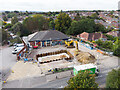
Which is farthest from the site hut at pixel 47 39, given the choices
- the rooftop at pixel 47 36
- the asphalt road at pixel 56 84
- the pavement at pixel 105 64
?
the asphalt road at pixel 56 84

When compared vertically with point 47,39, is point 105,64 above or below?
below

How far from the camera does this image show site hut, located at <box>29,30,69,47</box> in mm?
32566

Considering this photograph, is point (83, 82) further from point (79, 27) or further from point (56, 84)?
point (79, 27)

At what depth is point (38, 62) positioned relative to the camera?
74.0 feet

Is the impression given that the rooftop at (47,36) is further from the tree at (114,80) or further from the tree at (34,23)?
the tree at (114,80)

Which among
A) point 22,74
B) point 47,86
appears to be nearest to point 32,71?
point 22,74

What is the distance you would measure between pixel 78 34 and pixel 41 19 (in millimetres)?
17431

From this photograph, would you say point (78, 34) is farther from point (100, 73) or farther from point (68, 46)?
point (100, 73)

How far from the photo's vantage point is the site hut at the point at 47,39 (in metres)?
32.6

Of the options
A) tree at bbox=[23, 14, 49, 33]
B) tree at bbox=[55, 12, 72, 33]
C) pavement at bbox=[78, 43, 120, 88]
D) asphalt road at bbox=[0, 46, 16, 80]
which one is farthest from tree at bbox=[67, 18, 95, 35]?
asphalt road at bbox=[0, 46, 16, 80]

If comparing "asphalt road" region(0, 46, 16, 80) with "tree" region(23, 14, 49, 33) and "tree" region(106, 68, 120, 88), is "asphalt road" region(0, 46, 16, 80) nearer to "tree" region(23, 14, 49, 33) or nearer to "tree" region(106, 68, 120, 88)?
"tree" region(106, 68, 120, 88)

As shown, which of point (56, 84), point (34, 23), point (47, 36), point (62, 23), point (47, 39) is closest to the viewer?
point (56, 84)

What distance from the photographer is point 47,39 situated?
109ft

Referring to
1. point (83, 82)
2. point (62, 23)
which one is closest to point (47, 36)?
point (62, 23)
